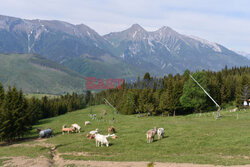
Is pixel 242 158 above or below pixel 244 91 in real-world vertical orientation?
below

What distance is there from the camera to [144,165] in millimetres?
23469

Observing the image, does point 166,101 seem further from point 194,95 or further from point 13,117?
point 13,117

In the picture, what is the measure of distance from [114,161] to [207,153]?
37.5 feet

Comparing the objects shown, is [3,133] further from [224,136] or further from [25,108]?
[224,136]

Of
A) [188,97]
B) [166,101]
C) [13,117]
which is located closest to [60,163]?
[13,117]

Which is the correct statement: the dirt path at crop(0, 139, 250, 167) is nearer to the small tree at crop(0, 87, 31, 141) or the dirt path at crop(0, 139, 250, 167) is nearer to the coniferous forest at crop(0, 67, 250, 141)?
the small tree at crop(0, 87, 31, 141)

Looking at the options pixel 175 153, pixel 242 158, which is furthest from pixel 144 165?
pixel 242 158

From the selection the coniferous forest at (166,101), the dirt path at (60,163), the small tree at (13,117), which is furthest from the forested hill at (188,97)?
the dirt path at (60,163)

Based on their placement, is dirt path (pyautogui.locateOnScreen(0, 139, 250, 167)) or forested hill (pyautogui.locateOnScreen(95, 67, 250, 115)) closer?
dirt path (pyautogui.locateOnScreen(0, 139, 250, 167))

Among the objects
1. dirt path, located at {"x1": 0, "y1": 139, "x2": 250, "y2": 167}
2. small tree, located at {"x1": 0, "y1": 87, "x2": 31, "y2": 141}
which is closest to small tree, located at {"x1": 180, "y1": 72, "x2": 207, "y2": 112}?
small tree, located at {"x1": 0, "y1": 87, "x2": 31, "y2": 141}

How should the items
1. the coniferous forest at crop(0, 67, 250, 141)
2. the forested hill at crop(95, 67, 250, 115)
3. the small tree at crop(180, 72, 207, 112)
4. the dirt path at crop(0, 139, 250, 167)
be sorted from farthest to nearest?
the forested hill at crop(95, 67, 250, 115) < the small tree at crop(180, 72, 207, 112) < the coniferous forest at crop(0, 67, 250, 141) < the dirt path at crop(0, 139, 250, 167)

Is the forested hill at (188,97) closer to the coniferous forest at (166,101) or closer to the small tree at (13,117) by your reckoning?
the coniferous forest at (166,101)

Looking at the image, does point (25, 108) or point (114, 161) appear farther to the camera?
point (25, 108)

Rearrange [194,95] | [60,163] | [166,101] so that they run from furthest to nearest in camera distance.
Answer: [166,101] < [194,95] < [60,163]
